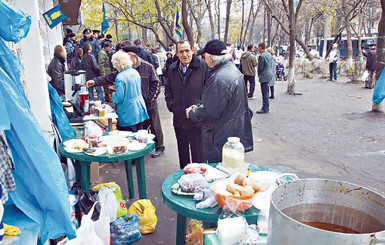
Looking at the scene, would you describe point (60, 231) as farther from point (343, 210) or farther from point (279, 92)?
point (279, 92)

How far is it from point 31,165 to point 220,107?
1.82 meters

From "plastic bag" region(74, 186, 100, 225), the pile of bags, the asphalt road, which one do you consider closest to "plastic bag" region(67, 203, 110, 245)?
the pile of bags

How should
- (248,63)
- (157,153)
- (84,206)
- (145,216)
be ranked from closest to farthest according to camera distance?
(84,206) → (145,216) → (157,153) → (248,63)

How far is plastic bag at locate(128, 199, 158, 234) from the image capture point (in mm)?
3607

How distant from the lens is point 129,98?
16.5 feet

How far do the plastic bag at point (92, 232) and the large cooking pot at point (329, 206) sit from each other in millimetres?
1582

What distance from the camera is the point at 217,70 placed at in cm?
340

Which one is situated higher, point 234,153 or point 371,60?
point 371,60

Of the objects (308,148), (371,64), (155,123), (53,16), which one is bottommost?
(308,148)

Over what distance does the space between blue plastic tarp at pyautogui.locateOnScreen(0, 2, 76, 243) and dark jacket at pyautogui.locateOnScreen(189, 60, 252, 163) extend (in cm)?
160

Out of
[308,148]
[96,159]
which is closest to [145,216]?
[96,159]

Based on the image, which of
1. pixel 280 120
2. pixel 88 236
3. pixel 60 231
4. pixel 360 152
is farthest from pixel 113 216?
pixel 280 120

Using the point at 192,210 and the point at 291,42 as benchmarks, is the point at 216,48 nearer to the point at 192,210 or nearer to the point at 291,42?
the point at 192,210

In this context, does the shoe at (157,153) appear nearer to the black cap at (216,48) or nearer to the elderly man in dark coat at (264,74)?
the black cap at (216,48)
